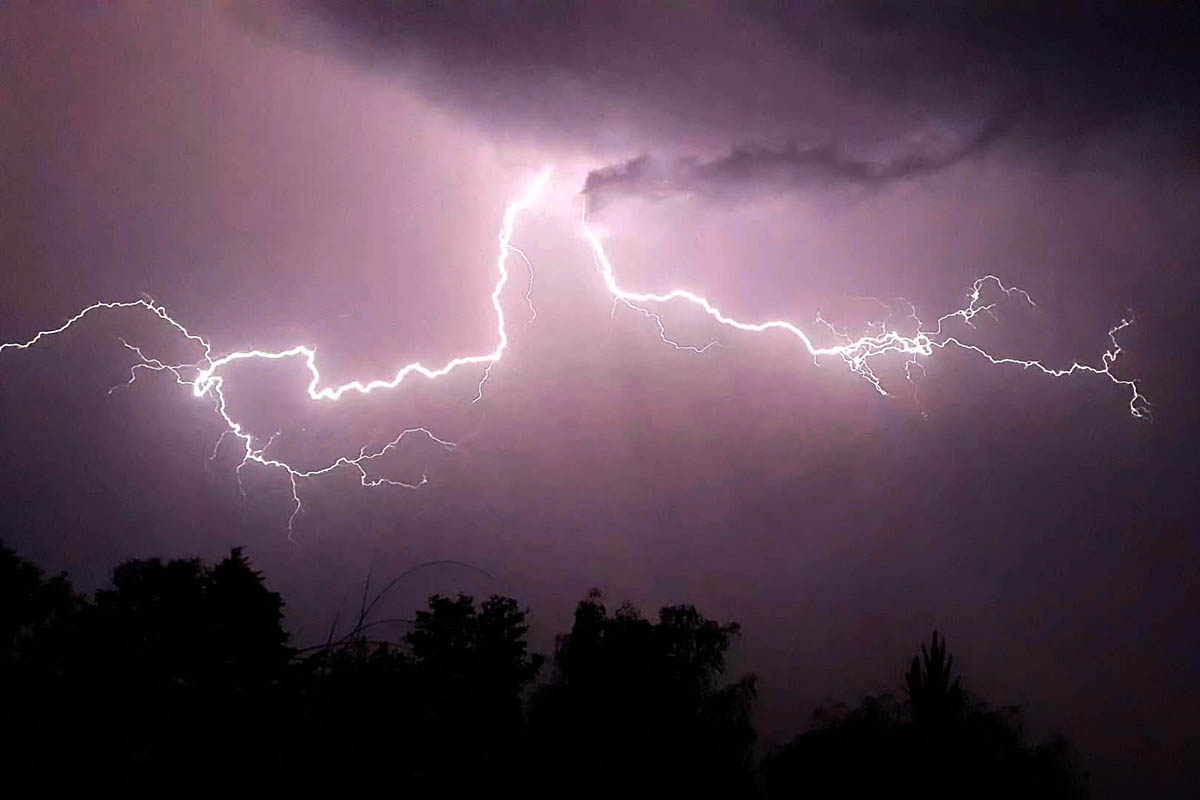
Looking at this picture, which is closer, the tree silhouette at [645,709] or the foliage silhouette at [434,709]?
the foliage silhouette at [434,709]

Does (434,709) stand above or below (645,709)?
below

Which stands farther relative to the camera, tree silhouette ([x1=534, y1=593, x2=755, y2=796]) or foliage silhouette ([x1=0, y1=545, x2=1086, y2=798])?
tree silhouette ([x1=534, y1=593, x2=755, y2=796])

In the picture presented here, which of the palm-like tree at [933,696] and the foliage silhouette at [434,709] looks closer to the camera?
the foliage silhouette at [434,709]

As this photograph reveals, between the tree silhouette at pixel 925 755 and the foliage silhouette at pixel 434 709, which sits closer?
the foliage silhouette at pixel 434 709

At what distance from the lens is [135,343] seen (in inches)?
867

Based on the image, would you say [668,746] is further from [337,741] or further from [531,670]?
[337,741]

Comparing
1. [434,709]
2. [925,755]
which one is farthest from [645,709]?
[434,709]

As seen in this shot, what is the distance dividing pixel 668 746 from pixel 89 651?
397 inches

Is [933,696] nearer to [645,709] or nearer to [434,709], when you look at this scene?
[645,709]

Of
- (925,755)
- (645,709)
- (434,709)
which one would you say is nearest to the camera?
(434,709)

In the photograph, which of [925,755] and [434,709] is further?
[925,755]

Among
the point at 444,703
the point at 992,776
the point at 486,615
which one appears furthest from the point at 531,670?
the point at 444,703

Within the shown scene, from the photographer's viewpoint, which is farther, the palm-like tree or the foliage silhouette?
the palm-like tree

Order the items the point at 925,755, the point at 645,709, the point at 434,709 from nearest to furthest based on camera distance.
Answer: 1. the point at 434,709
2. the point at 925,755
3. the point at 645,709
